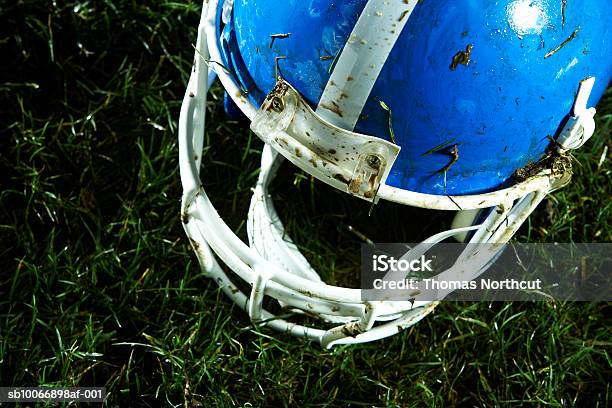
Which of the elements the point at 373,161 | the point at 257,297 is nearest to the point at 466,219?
the point at 257,297

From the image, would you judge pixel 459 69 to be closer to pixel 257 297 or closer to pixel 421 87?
pixel 421 87

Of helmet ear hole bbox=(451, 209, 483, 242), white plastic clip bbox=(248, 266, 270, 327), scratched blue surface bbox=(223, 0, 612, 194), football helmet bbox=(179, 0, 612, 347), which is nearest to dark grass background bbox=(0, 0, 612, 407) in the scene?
white plastic clip bbox=(248, 266, 270, 327)

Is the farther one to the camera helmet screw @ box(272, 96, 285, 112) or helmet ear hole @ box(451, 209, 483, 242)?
helmet ear hole @ box(451, 209, 483, 242)

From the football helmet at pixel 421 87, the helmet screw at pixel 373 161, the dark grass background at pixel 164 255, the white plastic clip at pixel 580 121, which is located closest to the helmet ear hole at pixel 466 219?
the dark grass background at pixel 164 255

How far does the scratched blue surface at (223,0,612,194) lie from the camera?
119 centimetres

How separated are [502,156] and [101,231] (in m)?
1.01

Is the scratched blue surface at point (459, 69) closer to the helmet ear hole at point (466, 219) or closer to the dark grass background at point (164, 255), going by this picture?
the helmet ear hole at point (466, 219)

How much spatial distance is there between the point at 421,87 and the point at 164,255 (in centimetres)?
89

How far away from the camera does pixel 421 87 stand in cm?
122

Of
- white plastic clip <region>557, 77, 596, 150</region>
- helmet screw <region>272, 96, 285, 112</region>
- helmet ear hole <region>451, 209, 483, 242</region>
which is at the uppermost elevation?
white plastic clip <region>557, 77, 596, 150</region>

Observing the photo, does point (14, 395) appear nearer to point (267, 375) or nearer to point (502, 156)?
point (267, 375)

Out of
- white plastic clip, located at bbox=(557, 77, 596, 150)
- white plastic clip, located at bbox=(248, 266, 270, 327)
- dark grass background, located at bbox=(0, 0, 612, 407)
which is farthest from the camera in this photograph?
dark grass background, located at bbox=(0, 0, 612, 407)

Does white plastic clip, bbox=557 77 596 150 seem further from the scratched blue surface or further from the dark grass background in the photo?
the dark grass background

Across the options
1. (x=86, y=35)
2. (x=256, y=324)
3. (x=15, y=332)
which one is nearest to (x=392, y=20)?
(x=256, y=324)
